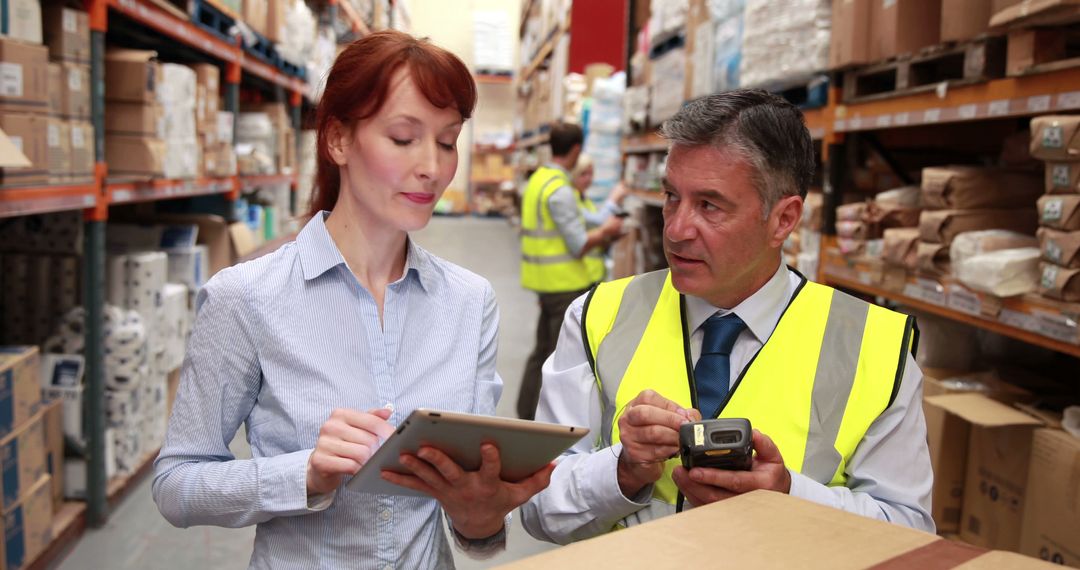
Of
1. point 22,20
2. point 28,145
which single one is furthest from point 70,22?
point 28,145

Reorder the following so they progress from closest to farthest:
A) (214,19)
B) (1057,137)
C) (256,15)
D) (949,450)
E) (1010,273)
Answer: (1057,137), (1010,273), (949,450), (214,19), (256,15)

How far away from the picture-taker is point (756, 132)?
1551 mm

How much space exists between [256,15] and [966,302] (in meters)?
4.52

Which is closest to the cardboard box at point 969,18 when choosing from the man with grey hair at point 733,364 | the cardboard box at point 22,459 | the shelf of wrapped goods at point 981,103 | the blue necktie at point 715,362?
the shelf of wrapped goods at point 981,103

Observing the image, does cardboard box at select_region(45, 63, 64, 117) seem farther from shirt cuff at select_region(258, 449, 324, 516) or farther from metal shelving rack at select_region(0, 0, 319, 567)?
shirt cuff at select_region(258, 449, 324, 516)

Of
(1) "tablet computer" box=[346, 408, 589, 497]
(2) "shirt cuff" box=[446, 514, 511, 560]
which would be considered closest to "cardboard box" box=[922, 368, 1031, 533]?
(2) "shirt cuff" box=[446, 514, 511, 560]

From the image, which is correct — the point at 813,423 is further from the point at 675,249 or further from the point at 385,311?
the point at 385,311

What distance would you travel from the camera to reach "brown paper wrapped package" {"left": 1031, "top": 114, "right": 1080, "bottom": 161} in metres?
2.02

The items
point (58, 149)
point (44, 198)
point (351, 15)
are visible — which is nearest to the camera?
point (44, 198)

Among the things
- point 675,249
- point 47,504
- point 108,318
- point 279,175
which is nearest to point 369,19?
point 279,175

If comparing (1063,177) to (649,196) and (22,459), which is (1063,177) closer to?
(22,459)

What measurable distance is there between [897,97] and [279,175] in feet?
16.0

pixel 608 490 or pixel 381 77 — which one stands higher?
pixel 381 77

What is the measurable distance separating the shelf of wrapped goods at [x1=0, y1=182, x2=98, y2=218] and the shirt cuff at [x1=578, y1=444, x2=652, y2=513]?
2.02 meters
